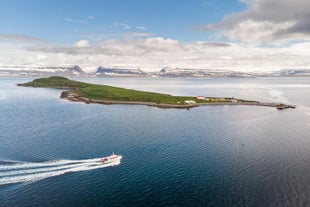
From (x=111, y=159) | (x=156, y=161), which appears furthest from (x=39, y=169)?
(x=156, y=161)

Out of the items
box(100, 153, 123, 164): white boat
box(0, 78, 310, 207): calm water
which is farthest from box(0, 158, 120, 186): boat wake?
box(100, 153, 123, 164): white boat

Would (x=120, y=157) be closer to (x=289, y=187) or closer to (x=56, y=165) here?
(x=56, y=165)

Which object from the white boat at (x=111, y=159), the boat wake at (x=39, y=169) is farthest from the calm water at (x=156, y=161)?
the white boat at (x=111, y=159)

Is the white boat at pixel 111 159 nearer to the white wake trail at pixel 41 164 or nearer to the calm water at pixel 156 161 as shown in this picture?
the calm water at pixel 156 161

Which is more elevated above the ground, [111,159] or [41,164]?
[111,159]

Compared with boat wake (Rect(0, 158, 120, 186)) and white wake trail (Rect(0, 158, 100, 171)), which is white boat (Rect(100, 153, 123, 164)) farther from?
white wake trail (Rect(0, 158, 100, 171))

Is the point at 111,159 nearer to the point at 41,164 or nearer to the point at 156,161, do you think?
the point at 156,161
